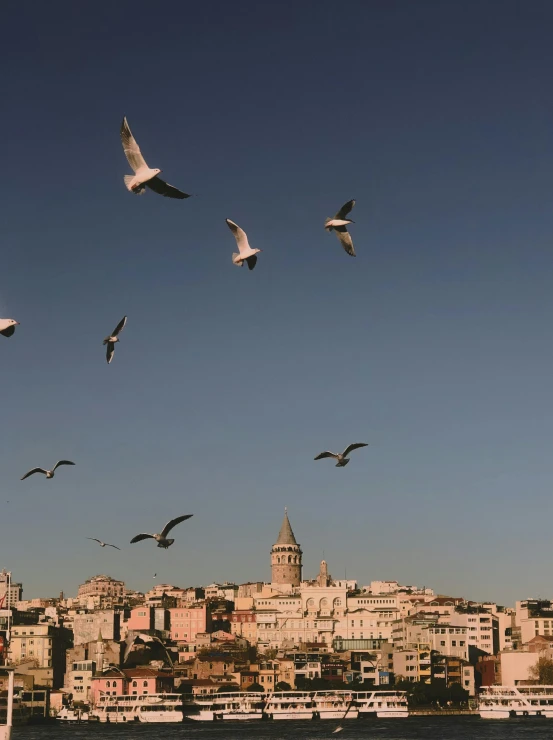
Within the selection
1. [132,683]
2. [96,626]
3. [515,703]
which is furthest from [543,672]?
[96,626]

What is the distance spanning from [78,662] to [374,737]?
36947 mm

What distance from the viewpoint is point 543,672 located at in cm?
8081

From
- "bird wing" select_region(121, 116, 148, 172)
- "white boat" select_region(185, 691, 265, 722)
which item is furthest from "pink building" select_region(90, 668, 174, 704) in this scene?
"bird wing" select_region(121, 116, 148, 172)

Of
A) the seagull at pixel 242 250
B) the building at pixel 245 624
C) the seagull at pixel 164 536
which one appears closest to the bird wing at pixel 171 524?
the seagull at pixel 164 536

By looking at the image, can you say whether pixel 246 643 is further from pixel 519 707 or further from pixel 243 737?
pixel 243 737

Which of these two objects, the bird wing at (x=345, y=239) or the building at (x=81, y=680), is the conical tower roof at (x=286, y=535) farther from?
the bird wing at (x=345, y=239)

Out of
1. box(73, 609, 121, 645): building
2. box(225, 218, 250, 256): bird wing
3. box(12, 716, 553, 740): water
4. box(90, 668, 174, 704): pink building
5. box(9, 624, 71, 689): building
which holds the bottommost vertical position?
box(12, 716, 553, 740): water

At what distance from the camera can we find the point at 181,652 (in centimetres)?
10219

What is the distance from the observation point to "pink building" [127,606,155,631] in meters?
110

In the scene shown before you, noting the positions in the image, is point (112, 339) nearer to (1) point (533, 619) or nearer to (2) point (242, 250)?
(2) point (242, 250)

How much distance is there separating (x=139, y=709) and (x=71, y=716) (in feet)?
14.3

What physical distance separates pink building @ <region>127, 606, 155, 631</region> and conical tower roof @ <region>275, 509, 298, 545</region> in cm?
3658

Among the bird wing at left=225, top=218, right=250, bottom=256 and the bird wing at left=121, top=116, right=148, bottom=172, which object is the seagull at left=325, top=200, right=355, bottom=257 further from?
the bird wing at left=121, top=116, right=148, bottom=172

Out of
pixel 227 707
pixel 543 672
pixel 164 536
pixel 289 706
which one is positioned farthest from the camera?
pixel 543 672
